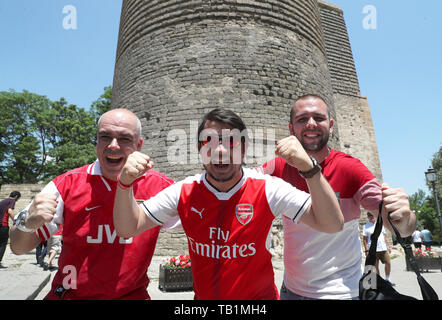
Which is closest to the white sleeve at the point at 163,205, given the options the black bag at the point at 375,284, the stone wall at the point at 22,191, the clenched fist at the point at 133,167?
the clenched fist at the point at 133,167

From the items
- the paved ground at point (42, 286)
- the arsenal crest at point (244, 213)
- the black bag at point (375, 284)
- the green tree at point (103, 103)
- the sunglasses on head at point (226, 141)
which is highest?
the green tree at point (103, 103)

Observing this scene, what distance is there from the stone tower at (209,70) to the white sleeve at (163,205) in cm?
734

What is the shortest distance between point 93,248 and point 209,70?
8.70 meters

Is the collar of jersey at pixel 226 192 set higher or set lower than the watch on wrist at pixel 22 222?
higher

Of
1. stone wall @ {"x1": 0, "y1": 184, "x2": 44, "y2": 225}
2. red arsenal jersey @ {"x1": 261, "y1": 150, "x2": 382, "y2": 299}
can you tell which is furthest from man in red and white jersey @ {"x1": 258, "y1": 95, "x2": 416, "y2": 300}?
stone wall @ {"x1": 0, "y1": 184, "x2": 44, "y2": 225}

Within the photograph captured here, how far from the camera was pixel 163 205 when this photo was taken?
1.87 metres

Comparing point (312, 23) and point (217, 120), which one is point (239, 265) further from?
point (312, 23)

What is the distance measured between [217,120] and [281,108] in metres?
8.67

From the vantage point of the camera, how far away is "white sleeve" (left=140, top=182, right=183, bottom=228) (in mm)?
1845

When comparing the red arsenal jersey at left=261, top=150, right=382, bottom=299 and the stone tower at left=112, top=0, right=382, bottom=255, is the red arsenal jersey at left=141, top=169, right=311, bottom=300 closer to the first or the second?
the red arsenal jersey at left=261, top=150, right=382, bottom=299

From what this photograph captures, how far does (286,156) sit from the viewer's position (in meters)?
1.53

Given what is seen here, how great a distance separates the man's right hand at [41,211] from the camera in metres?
1.65

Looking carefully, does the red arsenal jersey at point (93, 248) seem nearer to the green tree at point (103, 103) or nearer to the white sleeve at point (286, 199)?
the white sleeve at point (286, 199)
